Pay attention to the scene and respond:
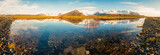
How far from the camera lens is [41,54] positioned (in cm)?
1047

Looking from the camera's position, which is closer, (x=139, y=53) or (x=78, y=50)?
(x=139, y=53)

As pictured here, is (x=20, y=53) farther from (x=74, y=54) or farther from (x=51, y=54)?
(x=74, y=54)

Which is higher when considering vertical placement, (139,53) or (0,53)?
(0,53)

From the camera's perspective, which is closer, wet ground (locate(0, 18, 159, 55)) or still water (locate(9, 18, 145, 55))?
wet ground (locate(0, 18, 159, 55))

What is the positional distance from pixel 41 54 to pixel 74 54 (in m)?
3.99

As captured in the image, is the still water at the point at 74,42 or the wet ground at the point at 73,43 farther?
the still water at the point at 74,42

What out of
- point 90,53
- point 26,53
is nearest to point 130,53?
point 90,53

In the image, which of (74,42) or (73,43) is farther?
(74,42)

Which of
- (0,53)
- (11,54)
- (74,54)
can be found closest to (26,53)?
(11,54)

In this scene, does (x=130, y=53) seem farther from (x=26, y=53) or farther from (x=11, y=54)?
(x=11, y=54)

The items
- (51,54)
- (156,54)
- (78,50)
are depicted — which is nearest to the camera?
(156,54)

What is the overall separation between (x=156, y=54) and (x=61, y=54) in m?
10.8

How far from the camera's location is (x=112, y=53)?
10.6m

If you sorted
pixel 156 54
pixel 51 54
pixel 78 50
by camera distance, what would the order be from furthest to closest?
1. pixel 78 50
2. pixel 51 54
3. pixel 156 54
